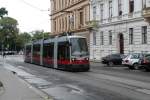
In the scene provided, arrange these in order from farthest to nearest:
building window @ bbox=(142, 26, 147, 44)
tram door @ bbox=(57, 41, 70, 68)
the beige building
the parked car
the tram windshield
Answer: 1. the beige building
2. building window @ bbox=(142, 26, 147, 44)
3. the parked car
4. tram door @ bbox=(57, 41, 70, 68)
5. the tram windshield

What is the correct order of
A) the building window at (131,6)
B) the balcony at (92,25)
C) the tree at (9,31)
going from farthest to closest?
the tree at (9,31)
the balcony at (92,25)
the building window at (131,6)

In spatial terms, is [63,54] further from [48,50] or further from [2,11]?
[2,11]

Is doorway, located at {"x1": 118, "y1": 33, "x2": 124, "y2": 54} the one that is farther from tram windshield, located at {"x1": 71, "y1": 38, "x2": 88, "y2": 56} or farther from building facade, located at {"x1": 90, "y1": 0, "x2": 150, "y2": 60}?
tram windshield, located at {"x1": 71, "y1": 38, "x2": 88, "y2": 56}

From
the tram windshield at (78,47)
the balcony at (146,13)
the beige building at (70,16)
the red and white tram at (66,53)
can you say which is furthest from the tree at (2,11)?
the beige building at (70,16)

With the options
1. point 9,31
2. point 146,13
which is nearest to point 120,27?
point 146,13

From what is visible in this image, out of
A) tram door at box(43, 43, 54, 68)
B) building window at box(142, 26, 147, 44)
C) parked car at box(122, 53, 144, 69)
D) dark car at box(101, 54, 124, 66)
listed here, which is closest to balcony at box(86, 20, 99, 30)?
dark car at box(101, 54, 124, 66)

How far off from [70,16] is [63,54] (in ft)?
149

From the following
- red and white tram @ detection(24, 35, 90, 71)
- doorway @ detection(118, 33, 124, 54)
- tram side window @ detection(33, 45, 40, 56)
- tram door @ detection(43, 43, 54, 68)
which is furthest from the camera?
doorway @ detection(118, 33, 124, 54)

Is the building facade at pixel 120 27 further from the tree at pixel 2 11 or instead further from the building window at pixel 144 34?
the tree at pixel 2 11

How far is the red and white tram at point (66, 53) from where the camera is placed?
1412 inches

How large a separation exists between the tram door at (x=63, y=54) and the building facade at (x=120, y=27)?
480 inches

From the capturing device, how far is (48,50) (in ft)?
147

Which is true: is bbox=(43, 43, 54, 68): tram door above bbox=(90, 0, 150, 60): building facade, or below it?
below

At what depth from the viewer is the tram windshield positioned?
36.0 meters
